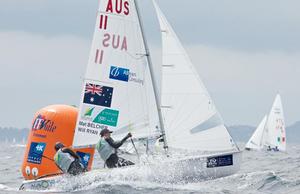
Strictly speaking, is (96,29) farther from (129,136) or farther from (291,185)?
(291,185)

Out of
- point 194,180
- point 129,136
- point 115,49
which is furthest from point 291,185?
point 115,49

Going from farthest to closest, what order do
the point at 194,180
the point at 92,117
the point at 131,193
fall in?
1. the point at 92,117
2. the point at 194,180
3. the point at 131,193

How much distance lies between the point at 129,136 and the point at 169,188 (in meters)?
1.65

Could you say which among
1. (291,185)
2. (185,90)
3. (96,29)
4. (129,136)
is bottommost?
(291,185)

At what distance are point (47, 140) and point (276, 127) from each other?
44.3 m

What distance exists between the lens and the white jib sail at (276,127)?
5903cm

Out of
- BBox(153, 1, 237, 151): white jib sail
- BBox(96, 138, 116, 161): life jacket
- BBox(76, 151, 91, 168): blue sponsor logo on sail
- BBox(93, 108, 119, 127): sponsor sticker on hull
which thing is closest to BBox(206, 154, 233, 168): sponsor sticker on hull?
BBox(153, 1, 237, 151): white jib sail

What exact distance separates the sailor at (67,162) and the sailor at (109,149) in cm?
53

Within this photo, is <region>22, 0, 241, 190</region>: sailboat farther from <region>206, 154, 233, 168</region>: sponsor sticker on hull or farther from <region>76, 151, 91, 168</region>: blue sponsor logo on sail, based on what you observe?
<region>206, 154, 233, 168</region>: sponsor sticker on hull

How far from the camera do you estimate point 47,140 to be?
17.5 m

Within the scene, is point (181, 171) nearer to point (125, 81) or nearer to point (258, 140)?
point (125, 81)

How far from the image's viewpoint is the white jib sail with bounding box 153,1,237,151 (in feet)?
55.5

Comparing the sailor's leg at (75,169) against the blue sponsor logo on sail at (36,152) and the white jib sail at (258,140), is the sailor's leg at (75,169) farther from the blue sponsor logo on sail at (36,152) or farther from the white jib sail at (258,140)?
the white jib sail at (258,140)

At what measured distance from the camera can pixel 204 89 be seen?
56.4ft
